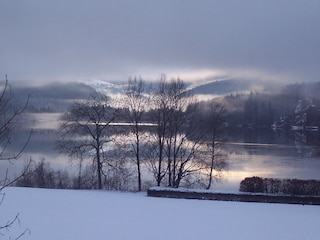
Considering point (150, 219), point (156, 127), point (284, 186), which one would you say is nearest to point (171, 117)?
point (156, 127)

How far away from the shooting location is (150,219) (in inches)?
380

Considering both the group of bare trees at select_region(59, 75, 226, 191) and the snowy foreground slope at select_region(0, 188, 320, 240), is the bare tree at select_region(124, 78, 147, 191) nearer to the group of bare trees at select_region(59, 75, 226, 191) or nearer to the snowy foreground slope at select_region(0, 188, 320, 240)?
the group of bare trees at select_region(59, 75, 226, 191)

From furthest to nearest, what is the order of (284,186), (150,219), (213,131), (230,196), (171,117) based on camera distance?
1. (213,131)
2. (171,117)
3. (284,186)
4. (230,196)
5. (150,219)

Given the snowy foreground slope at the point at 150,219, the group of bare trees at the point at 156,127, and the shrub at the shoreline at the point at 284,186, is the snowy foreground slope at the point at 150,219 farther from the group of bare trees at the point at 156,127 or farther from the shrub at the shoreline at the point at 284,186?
the group of bare trees at the point at 156,127

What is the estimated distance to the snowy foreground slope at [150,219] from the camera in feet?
26.9

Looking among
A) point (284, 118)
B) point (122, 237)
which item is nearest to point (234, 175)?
point (122, 237)

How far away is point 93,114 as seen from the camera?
24.3 metres

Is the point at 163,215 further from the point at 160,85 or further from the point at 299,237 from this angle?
the point at 160,85

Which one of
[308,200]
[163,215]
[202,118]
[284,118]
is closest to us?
[163,215]

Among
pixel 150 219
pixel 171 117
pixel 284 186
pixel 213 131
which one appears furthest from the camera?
pixel 213 131

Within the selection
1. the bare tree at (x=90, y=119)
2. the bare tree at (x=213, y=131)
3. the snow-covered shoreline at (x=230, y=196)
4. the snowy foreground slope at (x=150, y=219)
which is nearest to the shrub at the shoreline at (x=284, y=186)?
the snow-covered shoreline at (x=230, y=196)

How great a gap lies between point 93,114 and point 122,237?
56.0ft

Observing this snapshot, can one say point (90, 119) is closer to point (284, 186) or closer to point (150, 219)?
point (284, 186)

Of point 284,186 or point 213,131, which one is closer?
point 284,186
